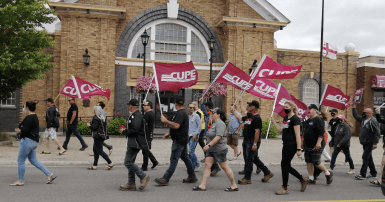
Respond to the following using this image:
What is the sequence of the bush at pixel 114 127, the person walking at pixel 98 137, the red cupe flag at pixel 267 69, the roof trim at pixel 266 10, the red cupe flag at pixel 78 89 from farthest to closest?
the roof trim at pixel 266 10 < the bush at pixel 114 127 < the red cupe flag at pixel 78 89 < the red cupe flag at pixel 267 69 < the person walking at pixel 98 137

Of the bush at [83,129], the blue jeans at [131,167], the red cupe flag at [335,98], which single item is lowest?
the bush at [83,129]

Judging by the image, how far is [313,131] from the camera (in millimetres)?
7449

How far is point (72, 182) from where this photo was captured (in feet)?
23.2

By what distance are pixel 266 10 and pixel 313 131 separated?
16451 mm

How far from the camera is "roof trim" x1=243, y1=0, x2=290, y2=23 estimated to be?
72.4ft

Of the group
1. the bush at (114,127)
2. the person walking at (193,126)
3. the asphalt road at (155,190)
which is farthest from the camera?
the bush at (114,127)

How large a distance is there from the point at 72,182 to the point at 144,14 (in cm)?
1602

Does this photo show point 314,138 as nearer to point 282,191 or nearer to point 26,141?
point 282,191

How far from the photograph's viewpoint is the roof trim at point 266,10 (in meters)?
22.1

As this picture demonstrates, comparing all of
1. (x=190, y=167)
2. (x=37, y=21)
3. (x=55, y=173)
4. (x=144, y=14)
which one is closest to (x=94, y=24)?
(x=144, y=14)

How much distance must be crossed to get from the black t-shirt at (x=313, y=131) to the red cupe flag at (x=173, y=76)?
3626mm

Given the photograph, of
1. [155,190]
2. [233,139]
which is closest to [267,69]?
[233,139]

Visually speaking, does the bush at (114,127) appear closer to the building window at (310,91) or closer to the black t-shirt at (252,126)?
the black t-shirt at (252,126)

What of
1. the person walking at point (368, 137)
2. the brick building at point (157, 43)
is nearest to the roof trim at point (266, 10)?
the brick building at point (157, 43)
